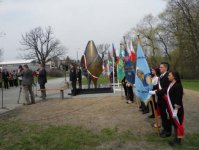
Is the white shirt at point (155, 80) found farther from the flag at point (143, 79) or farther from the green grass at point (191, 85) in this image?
the green grass at point (191, 85)

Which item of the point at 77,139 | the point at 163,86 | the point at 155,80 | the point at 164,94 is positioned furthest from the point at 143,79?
the point at 77,139

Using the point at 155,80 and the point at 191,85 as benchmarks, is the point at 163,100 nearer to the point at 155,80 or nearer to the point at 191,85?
the point at 155,80

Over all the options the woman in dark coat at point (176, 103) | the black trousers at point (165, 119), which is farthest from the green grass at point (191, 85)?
the woman in dark coat at point (176, 103)

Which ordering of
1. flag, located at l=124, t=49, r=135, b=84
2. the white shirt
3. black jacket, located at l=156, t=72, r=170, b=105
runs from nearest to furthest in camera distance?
black jacket, located at l=156, t=72, r=170, b=105, the white shirt, flag, located at l=124, t=49, r=135, b=84

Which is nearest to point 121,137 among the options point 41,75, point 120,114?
point 120,114

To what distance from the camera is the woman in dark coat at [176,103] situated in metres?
7.86

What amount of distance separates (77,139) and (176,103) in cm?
269

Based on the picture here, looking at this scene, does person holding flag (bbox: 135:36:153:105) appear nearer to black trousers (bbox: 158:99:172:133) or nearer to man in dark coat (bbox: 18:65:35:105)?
black trousers (bbox: 158:99:172:133)

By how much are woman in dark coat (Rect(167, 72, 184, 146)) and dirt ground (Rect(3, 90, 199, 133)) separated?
1.44 metres

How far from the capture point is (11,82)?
108 ft

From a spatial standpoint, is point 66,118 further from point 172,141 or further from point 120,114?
point 172,141

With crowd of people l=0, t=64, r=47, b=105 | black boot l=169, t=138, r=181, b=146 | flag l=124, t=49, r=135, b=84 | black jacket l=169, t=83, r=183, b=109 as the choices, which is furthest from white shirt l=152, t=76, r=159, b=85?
crowd of people l=0, t=64, r=47, b=105

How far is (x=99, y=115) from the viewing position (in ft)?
38.0

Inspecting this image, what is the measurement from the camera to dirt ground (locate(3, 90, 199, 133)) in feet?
32.8
